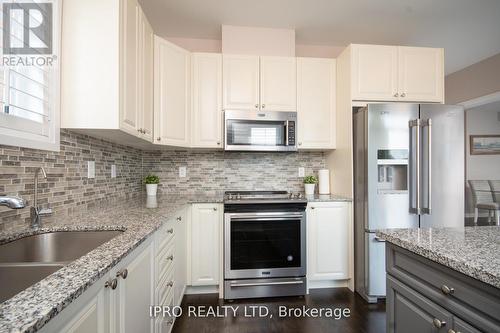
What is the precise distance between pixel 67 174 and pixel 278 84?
1.97 meters

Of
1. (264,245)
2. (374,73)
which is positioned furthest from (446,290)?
(374,73)

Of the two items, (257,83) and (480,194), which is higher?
(257,83)

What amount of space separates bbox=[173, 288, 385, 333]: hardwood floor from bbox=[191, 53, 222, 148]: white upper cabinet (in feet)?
4.82

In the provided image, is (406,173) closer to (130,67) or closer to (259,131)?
(259,131)

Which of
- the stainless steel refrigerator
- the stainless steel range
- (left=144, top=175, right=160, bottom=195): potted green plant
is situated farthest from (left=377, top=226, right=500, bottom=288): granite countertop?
(left=144, top=175, right=160, bottom=195): potted green plant

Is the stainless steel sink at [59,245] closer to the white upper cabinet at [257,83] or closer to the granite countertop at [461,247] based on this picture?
the granite countertop at [461,247]

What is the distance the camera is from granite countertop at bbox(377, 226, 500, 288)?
0.66 metres

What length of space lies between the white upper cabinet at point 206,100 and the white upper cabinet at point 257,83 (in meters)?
0.08

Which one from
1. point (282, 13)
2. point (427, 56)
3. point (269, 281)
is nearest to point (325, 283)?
point (269, 281)

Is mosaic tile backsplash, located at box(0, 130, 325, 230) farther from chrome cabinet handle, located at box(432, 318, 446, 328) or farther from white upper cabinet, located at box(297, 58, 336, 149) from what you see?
chrome cabinet handle, located at box(432, 318, 446, 328)

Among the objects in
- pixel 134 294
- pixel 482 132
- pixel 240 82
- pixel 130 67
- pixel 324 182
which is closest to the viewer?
pixel 134 294

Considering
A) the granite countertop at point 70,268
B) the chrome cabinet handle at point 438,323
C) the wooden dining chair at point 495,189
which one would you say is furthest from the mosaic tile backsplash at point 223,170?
the wooden dining chair at point 495,189

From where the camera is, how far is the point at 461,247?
0.83 metres

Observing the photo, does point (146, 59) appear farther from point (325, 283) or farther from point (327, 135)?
point (325, 283)
